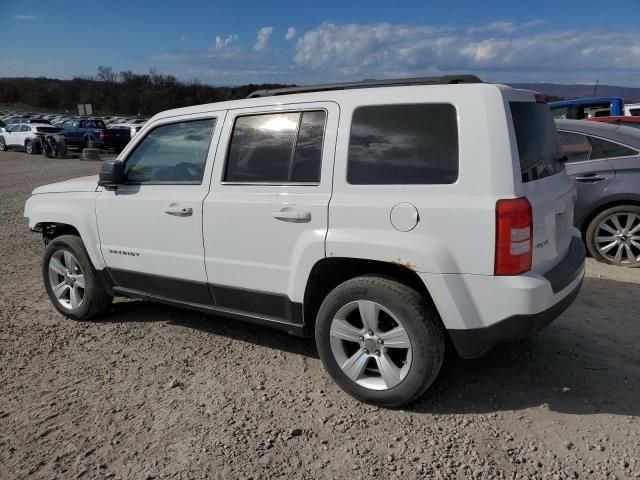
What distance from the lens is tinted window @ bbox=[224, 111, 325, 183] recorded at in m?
3.23

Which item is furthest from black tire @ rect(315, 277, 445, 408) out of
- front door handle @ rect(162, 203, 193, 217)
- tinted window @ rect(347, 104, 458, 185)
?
front door handle @ rect(162, 203, 193, 217)

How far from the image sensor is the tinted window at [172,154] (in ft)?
12.3

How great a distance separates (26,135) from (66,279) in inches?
985

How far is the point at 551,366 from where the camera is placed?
3631mm

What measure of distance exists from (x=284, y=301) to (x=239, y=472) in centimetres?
108

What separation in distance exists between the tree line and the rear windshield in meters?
62.6

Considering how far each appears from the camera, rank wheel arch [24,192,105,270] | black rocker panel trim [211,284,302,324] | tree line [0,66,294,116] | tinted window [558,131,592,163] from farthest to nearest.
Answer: tree line [0,66,294,116]
tinted window [558,131,592,163]
wheel arch [24,192,105,270]
black rocker panel trim [211,284,302,324]

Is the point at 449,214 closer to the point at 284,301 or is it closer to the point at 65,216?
the point at 284,301

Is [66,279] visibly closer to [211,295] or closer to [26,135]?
[211,295]

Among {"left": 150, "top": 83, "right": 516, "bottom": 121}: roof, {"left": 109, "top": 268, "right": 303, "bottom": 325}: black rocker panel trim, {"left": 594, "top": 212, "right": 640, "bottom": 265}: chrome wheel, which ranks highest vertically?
{"left": 150, "top": 83, "right": 516, "bottom": 121}: roof

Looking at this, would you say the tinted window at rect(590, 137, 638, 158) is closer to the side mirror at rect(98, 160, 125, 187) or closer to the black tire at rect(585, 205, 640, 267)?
the black tire at rect(585, 205, 640, 267)

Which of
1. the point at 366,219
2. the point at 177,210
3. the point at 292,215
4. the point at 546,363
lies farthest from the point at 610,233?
the point at 177,210

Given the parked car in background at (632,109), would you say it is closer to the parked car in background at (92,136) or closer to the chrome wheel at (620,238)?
the chrome wheel at (620,238)

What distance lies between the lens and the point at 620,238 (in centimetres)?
586
